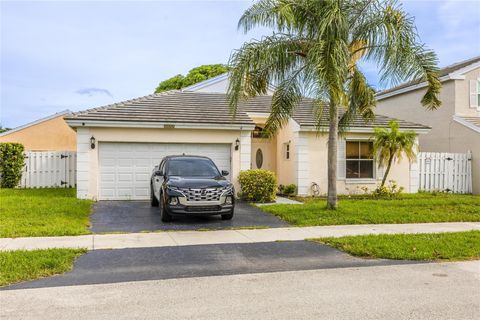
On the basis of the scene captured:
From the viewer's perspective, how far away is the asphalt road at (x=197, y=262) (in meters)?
6.03

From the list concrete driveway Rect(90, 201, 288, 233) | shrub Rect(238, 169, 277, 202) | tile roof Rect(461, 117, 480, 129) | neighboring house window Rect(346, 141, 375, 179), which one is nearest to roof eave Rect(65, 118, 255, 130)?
shrub Rect(238, 169, 277, 202)

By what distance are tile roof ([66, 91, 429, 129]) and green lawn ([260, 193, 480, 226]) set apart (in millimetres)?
3292

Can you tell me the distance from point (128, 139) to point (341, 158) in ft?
28.1

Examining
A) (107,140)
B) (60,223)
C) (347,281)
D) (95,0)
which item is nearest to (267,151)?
(107,140)

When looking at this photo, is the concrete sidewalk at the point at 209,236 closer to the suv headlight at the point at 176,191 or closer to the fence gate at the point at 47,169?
the suv headlight at the point at 176,191

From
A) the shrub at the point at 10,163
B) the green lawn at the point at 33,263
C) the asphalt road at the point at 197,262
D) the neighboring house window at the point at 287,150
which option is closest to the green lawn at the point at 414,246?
the asphalt road at the point at 197,262

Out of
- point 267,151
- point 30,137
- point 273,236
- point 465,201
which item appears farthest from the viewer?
point 30,137

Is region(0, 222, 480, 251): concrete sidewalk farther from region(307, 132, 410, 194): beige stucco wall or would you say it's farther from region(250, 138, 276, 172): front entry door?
region(250, 138, 276, 172): front entry door

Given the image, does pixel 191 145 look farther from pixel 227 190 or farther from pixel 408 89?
pixel 408 89

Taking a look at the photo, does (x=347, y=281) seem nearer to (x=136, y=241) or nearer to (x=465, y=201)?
(x=136, y=241)

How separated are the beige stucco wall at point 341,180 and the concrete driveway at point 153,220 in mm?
4255

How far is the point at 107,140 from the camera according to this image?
48.1ft

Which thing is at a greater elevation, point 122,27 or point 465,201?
point 122,27

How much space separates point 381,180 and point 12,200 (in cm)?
1393
